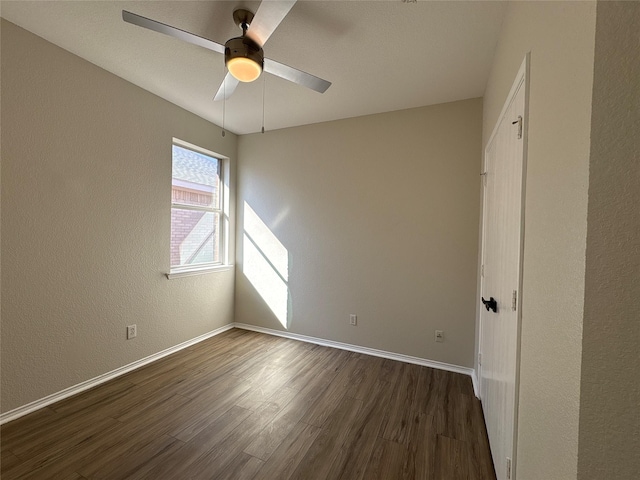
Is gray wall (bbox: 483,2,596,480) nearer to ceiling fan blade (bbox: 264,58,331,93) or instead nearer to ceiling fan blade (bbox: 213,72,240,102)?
ceiling fan blade (bbox: 264,58,331,93)

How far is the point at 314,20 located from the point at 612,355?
2.12 metres

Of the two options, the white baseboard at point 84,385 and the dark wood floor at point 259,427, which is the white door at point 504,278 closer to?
the dark wood floor at point 259,427

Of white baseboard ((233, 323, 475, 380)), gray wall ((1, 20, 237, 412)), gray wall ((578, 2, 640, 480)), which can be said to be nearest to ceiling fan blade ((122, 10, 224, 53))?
gray wall ((1, 20, 237, 412))

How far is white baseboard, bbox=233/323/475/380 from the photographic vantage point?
271 centimetres

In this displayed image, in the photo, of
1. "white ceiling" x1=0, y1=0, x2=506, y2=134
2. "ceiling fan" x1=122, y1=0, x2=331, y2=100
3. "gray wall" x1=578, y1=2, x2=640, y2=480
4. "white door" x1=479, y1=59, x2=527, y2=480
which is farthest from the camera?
"white ceiling" x1=0, y1=0, x2=506, y2=134

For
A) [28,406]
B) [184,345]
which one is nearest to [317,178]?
[184,345]

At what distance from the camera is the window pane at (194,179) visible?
311cm

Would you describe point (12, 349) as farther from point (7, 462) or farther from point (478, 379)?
point (478, 379)

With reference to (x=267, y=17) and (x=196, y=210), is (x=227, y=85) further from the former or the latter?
(x=196, y=210)

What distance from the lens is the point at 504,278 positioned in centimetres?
147

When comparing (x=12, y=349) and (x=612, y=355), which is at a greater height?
(x=612, y=355)

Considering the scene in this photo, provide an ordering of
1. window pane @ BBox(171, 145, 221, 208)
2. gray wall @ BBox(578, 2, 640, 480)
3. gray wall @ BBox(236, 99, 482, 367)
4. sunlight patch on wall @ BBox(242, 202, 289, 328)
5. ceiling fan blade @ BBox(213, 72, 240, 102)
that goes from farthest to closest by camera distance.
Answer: sunlight patch on wall @ BBox(242, 202, 289, 328)
window pane @ BBox(171, 145, 221, 208)
gray wall @ BBox(236, 99, 482, 367)
ceiling fan blade @ BBox(213, 72, 240, 102)
gray wall @ BBox(578, 2, 640, 480)

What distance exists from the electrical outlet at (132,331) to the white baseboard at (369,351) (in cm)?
141

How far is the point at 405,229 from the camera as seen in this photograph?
2902 mm
